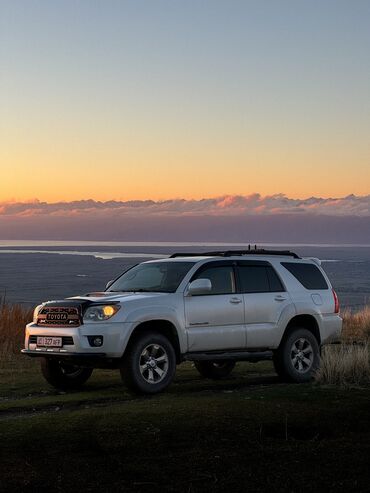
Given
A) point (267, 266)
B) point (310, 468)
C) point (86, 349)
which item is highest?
point (267, 266)

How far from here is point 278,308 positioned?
13617 mm

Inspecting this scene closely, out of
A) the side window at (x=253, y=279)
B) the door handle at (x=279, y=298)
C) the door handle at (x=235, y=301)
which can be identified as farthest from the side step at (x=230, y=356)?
the side window at (x=253, y=279)

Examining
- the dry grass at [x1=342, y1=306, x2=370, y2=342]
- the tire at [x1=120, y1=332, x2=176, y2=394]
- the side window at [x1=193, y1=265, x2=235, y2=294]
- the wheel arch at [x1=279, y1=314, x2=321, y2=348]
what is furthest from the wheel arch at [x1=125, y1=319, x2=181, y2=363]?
the dry grass at [x1=342, y1=306, x2=370, y2=342]

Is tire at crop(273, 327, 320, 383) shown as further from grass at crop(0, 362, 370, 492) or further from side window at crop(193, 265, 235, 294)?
side window at crop(193, 265, 235, 294)

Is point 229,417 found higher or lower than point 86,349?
lower

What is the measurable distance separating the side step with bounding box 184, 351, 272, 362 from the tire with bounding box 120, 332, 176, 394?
450 mm

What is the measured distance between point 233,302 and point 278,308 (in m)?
0.99

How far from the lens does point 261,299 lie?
13430mm

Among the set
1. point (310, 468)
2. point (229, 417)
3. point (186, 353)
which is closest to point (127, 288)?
point (186, 353)

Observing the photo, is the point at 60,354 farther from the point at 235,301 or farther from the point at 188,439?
the point at 188,439

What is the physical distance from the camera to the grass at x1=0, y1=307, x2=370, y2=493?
7.38 m

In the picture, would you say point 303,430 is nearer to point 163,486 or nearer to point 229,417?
point 229,417

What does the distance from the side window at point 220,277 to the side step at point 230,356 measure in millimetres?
955

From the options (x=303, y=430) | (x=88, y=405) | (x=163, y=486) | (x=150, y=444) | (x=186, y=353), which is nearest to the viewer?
(x=163, y=486)
